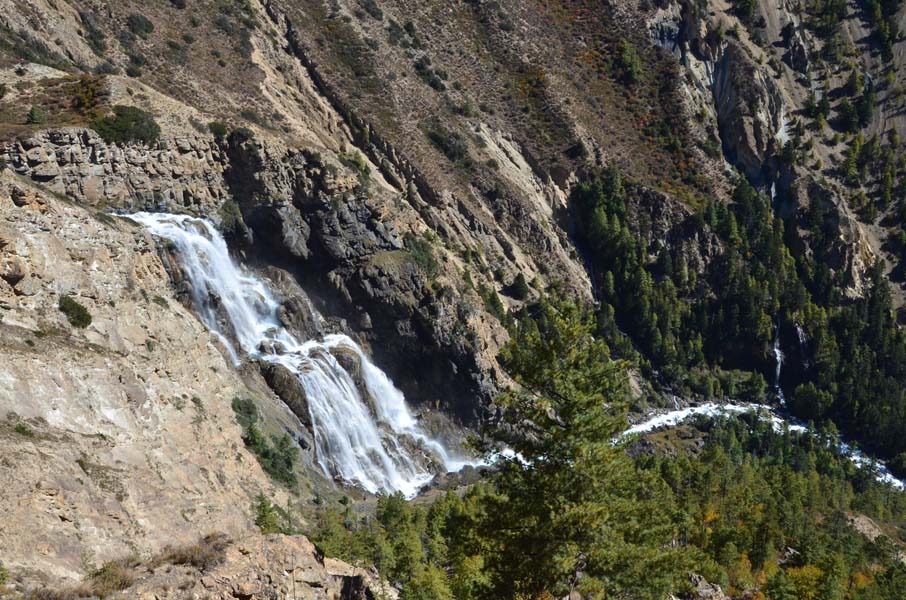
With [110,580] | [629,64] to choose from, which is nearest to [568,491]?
[110,580]

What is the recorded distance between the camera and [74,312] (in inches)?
1969

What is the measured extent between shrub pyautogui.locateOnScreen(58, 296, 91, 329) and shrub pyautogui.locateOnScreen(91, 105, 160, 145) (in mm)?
30691

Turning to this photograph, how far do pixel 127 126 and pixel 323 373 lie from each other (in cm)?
2823

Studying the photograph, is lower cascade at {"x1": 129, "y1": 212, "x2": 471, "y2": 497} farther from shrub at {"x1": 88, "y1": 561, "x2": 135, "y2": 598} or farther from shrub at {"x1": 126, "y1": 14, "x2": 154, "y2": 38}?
shrub at {"x1": 88, "y1": 561, "x2": 135, "y2": 598}

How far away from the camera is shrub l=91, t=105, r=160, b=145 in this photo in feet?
252

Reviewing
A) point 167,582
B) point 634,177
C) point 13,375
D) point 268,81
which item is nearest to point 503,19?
point 634,177

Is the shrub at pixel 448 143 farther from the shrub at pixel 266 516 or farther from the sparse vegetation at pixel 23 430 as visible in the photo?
the sparse vegetation at pixel 23 430

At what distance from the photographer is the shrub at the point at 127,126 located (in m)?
76.8

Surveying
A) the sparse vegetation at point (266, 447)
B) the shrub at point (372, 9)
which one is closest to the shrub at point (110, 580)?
the sparse vegetation at point (266, 447)

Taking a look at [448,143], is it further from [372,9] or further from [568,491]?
[568,491]

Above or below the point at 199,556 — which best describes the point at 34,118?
below

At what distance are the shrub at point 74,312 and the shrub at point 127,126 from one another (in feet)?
101

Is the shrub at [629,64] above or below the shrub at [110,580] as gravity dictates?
below

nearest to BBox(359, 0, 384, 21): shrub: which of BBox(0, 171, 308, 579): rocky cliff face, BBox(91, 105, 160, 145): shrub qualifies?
BBox(91, 105, 160, 145): shrub
